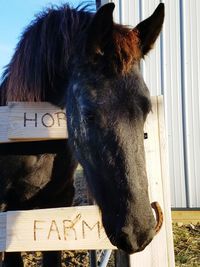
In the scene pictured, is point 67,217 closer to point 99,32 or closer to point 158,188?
point 158,188

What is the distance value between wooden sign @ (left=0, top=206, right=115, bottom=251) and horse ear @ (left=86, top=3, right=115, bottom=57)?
0.87m

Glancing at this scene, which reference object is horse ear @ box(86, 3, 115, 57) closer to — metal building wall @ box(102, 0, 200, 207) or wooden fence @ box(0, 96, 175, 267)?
wooden fence @ box(0, 96, 175, 267)

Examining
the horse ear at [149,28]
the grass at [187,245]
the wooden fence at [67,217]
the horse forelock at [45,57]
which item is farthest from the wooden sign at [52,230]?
the grass at [187,245]

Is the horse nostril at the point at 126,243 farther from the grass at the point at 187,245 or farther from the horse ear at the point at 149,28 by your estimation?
the grass at the point at 187,245

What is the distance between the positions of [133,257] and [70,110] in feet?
2.89

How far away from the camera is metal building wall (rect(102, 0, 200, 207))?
21.0 feet

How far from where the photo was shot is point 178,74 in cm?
650

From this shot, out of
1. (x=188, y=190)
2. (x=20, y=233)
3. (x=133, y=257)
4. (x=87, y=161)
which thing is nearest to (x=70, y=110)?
(x=87, y=161)

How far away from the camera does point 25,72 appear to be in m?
2.60

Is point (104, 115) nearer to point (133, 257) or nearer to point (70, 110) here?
point (70, 110)

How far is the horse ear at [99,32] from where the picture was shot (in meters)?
2.19

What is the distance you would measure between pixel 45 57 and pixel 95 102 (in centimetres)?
62

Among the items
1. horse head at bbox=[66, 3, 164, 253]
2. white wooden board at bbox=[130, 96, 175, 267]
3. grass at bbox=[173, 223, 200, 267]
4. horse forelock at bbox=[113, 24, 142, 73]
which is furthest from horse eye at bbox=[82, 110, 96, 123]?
grass at bbox=[173, 223, 200, 267]

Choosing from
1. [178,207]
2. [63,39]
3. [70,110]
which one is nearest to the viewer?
[70,110]
